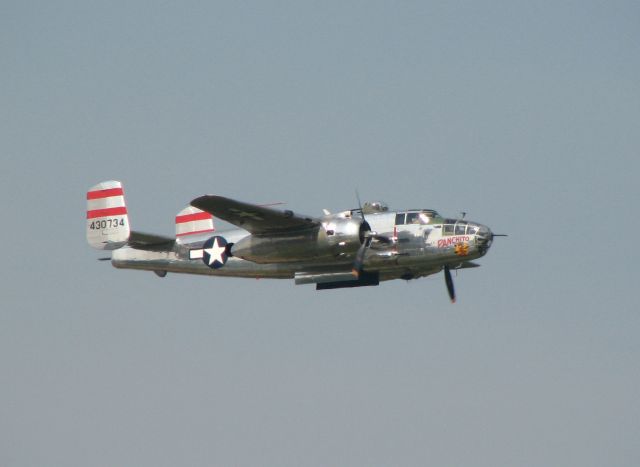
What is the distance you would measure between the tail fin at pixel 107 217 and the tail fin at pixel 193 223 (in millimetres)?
1851

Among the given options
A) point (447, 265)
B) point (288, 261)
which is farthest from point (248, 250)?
point (447, 265)

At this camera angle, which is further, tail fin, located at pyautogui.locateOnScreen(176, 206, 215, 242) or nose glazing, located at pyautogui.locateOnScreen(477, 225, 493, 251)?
tail fin, located at pyautogui.locateOnScreen(176, 206, 215, 242)

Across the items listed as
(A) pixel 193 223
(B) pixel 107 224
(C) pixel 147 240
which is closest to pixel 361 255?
(A) pixel 193 223

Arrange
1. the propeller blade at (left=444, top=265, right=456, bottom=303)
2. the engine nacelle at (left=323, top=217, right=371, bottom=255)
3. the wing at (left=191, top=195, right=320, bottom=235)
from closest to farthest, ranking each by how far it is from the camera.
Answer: the wing at (left=191, top=195, right=320, bottom=235) < the engine nacelle at (left=323, top=217, right=371, bottom=255) < the propeller blade at (left=444, top=265, right=456, bottom=303)

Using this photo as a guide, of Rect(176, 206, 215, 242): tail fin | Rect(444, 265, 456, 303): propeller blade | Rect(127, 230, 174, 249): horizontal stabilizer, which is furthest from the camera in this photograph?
Rect(444, 265, 456, 303): propeller blade

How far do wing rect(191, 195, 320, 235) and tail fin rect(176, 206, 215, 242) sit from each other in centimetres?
387

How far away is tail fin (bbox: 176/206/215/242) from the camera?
44.1m

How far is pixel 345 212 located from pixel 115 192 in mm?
8598

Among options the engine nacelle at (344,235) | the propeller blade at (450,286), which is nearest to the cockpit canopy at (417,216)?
the engine nacelle at (344,235)

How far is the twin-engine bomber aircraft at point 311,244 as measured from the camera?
131ft

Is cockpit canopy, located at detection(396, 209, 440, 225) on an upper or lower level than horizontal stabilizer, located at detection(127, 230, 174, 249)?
upper

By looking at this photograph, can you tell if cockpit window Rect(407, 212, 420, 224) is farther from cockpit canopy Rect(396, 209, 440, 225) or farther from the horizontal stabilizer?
the horizontal stabilizer

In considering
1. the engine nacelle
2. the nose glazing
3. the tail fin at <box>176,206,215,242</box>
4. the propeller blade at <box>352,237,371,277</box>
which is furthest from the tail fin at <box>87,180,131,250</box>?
the nose glazing

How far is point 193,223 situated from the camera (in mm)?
44281
